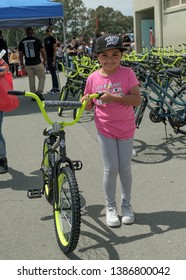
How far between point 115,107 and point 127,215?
103 centimetres

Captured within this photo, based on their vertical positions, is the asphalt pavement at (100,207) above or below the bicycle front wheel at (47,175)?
below

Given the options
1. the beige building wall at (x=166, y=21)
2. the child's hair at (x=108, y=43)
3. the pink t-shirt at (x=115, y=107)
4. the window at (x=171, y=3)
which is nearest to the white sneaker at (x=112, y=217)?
the pink t-shirt at (x=115, y=107)

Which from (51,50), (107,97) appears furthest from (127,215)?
(51,50)

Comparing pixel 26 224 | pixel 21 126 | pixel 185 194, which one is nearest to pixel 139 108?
pixel 185 194

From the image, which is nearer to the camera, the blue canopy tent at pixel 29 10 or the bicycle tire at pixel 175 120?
the bicycle tire at pixel 175 120

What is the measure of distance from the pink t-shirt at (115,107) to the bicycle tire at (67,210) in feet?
1.74

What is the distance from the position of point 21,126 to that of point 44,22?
650cm

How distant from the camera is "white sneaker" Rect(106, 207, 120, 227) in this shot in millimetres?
3402

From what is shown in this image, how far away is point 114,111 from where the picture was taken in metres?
3.17

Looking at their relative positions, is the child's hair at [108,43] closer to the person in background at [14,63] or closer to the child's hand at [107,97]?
the child's hand at [107,97]

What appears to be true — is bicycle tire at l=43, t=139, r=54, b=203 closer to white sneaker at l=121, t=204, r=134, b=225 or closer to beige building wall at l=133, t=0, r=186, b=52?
white sneaker at l=121, t=204, r=134, b=225

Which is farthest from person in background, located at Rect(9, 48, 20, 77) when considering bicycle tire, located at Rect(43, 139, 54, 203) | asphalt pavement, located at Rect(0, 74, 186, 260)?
bicycle tire, located at Rect(43, 139, 54, 203)

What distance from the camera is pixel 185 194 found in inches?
159

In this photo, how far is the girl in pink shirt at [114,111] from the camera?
3.03 m
